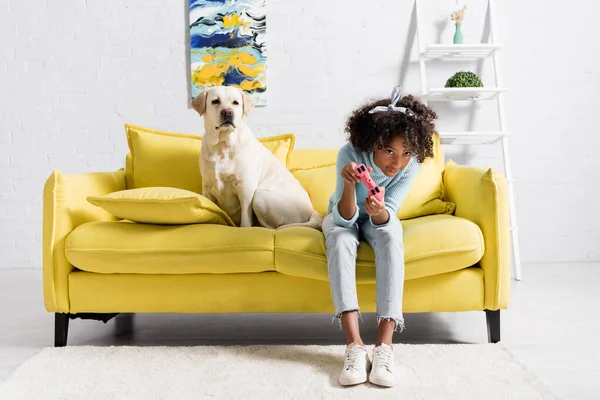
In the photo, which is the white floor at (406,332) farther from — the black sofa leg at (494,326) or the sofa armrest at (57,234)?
the sofa armrest at (57,234)

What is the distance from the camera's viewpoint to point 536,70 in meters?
3.80

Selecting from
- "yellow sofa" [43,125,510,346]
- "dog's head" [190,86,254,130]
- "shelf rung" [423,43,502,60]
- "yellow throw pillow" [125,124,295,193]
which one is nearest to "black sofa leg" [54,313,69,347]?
"yellow sofa" [43,125,510,346]

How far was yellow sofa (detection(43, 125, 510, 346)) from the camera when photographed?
1.94m

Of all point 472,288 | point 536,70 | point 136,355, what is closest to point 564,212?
point 536,70

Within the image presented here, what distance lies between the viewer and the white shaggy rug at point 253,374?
1564 millimetres

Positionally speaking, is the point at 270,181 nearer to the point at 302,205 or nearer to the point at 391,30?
the point at 302,205

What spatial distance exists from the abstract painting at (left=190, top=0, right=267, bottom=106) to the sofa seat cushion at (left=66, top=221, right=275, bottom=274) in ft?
6.30

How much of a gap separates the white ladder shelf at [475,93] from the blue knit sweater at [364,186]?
160 centimetres

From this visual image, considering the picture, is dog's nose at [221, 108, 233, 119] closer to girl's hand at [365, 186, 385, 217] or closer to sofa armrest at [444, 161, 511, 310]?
girl's hand at [365, 186, 385, 217]

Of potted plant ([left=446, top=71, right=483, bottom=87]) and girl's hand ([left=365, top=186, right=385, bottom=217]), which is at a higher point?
potted plant ([left=446, top=71, right=483, bottom=87])

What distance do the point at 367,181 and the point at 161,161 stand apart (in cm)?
115

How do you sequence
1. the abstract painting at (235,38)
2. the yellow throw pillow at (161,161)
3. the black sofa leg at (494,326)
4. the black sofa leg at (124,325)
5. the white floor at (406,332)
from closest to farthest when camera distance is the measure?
the white floor at (406,332), the black sofa leg at (494,326), the black sofa leg at (124,325), the yellow throw pillow at (161,161), the abstract painting at (235,38)

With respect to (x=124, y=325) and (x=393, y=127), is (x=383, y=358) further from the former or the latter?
(x=124, y=325)

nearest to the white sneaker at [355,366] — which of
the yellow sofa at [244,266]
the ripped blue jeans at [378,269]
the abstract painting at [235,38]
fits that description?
Result: the ripped blue jeans at [378,269]
